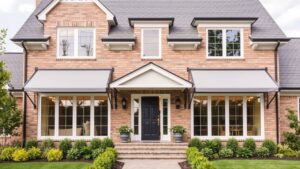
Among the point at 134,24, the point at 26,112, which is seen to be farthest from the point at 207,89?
the point at 26,112

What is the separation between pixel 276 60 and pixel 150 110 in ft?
30.7

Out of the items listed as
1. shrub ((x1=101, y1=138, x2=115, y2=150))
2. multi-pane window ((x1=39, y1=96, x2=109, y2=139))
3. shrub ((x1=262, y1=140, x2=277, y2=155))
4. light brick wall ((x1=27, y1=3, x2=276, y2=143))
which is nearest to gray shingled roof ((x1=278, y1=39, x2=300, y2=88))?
light brick wall ((x1=27, y1=3, x2=276, y2=143))

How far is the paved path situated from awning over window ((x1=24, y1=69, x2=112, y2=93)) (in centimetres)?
510

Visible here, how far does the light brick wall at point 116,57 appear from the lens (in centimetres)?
2925

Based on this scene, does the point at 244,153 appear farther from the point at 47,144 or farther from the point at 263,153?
the point at 47,144

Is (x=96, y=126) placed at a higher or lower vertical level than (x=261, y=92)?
lower

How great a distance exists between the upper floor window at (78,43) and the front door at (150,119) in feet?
16.6

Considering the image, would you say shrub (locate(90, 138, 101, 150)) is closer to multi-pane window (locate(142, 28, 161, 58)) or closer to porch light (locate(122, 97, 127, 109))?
porch light (locate(122, 97, 127, 109))

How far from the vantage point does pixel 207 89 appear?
26.8 metres

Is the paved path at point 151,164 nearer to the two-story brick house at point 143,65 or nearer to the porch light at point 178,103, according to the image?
the two-story brick house at point 143,65

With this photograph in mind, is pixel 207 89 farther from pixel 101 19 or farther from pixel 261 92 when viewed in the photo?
pixel 101 19

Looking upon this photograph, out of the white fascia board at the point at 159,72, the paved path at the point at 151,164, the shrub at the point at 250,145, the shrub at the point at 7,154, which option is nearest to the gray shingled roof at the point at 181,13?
the white fascia board at the point at 159,72

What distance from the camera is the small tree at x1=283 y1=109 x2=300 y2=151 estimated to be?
27250 mm

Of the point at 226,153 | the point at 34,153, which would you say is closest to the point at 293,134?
the point at 226,153
